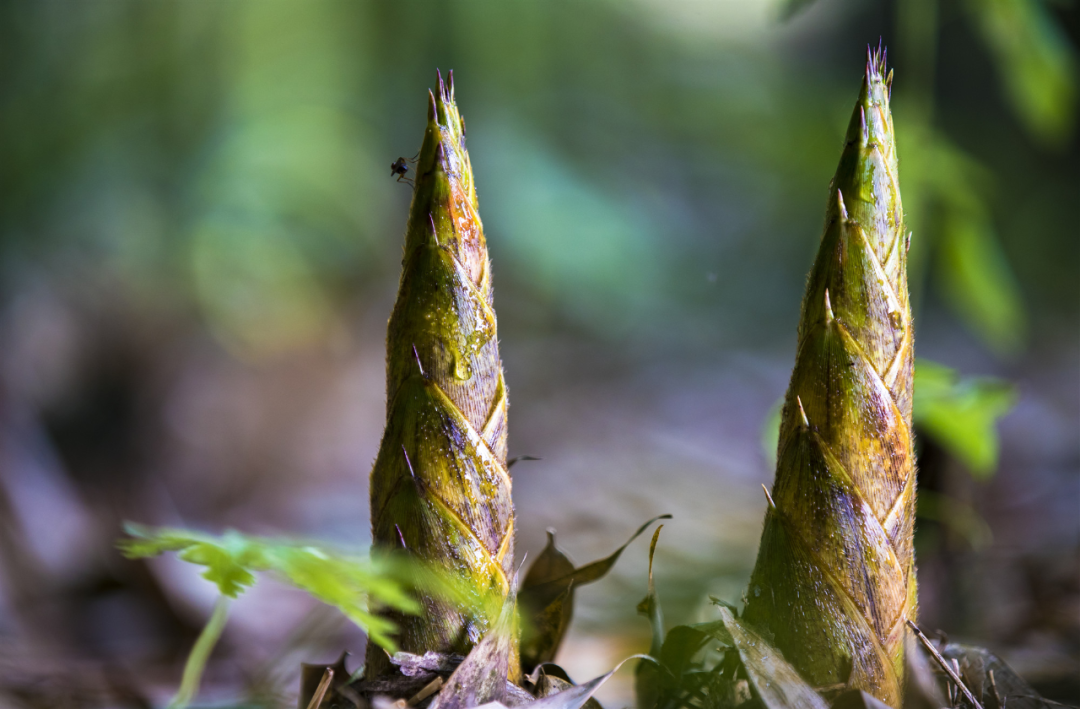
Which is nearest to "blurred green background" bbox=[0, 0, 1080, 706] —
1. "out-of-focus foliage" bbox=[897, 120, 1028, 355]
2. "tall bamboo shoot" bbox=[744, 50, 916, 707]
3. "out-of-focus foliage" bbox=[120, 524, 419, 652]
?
"out-of-focus foliage" bbox=[897, 120, 1028, 355]

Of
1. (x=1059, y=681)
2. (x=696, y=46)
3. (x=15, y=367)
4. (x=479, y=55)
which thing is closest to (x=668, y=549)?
(x=1059, y=681)

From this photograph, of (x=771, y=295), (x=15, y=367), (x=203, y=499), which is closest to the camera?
(x=15, y=367)

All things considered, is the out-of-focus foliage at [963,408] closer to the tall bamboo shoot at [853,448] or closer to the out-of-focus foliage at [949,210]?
the out-of-focus foliage at [949,210]

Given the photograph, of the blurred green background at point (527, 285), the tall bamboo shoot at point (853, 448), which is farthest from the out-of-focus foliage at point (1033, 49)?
the tall bamboo shoot at point (853, 448)

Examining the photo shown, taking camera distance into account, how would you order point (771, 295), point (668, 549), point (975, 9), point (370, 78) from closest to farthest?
point (975, 9) < point (668, 549) < point (370, 78) < point (771, 295)

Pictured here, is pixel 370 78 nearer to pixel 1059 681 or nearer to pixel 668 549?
pixel 668 549

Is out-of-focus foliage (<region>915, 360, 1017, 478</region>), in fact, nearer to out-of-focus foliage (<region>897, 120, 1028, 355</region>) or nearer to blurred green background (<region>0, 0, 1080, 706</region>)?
blurred green background (<region>0, 0, 1080, 706</region>)

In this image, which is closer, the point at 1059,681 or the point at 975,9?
the point at 1059,681
